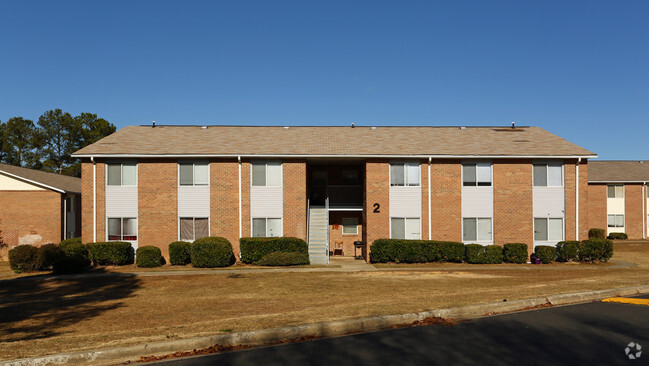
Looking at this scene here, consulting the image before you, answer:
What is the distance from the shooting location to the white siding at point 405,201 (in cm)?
2367

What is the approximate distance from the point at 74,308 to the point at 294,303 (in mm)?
5829

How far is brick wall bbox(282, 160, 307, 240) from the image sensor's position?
76.8 feet

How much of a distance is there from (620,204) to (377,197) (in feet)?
99.6

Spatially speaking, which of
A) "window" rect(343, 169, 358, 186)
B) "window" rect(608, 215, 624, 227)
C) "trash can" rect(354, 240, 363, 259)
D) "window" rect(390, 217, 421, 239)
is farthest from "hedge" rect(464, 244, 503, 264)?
"window" rect(608, 215, 624, 227)

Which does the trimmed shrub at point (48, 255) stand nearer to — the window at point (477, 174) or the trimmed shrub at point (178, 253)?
the trimmed shrub at point (178, 253)

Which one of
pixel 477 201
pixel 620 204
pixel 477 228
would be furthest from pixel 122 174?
pixel 620 204

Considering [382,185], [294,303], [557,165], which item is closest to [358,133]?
[382,185]

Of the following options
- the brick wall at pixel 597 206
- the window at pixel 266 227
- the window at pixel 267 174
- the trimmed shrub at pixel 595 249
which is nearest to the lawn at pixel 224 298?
the trimmed shrub at pixel 595 249

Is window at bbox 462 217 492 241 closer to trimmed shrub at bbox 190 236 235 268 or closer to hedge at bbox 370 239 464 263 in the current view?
hedge at bbox 370 239 464 263

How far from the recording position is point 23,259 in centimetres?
1936

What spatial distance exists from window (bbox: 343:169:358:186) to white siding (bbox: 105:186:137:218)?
468 inches

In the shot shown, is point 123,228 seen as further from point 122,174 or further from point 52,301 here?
point 52,301

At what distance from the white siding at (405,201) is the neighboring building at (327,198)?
53 mm

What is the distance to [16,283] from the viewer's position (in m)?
16.8
